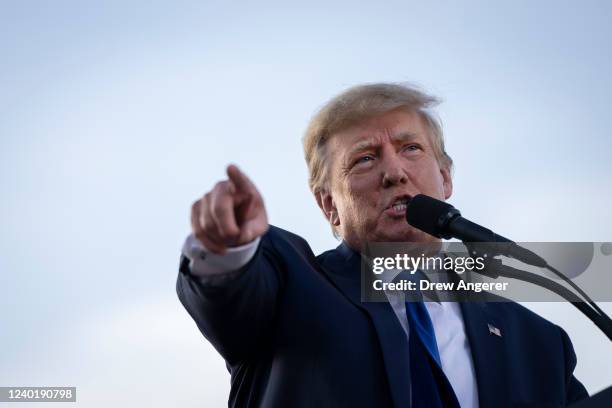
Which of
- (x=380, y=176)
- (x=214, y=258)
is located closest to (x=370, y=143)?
(x=380, y=176)

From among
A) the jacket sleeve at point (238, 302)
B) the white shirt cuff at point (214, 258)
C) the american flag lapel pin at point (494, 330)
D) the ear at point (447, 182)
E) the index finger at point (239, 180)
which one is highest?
the ear at point (447, 182)

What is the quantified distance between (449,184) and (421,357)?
138cm

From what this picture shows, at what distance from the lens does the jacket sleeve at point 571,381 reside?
335 centimetres

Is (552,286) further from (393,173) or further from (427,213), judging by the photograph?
(393,173)

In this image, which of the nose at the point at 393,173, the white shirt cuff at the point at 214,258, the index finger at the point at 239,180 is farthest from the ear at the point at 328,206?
the index finger at the point at 239,180

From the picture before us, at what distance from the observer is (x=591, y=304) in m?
2.30

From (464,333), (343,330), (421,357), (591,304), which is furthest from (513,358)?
(591,304)

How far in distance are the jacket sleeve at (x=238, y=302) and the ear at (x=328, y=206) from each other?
38.6 inches

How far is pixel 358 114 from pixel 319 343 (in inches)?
52.8

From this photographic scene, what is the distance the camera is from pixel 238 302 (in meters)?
2.63

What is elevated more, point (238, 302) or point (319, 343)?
point (238, 302)

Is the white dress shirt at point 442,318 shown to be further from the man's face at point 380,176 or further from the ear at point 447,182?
the ear at point 447,182

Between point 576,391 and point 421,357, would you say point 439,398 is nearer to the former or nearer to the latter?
point 421,357

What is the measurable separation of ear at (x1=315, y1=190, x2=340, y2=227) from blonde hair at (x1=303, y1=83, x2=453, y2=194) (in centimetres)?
3
